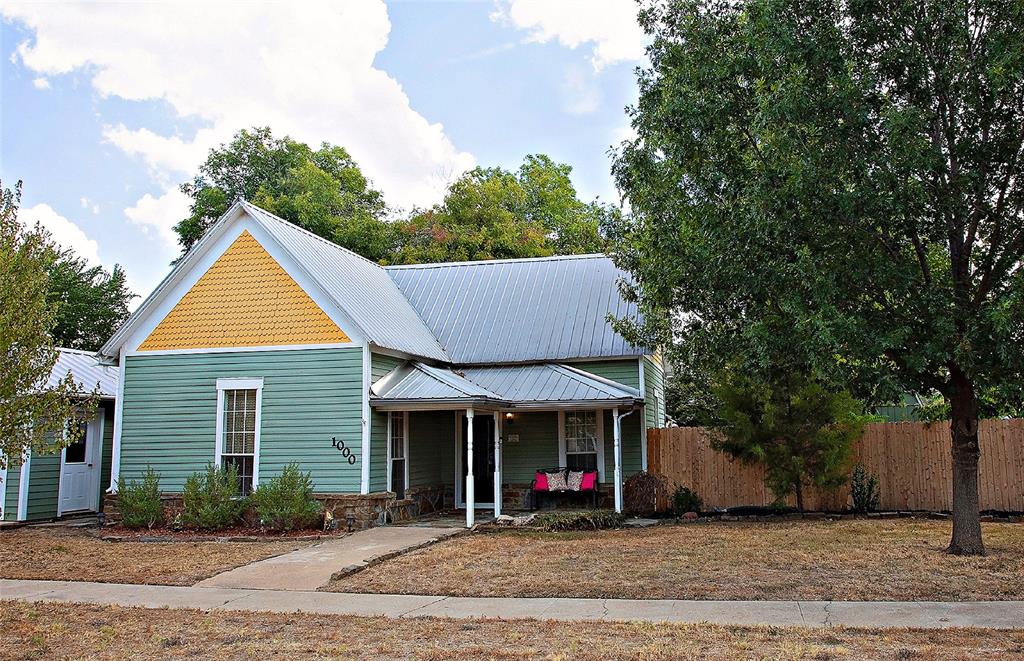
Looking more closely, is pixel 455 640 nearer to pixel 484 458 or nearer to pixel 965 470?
pixel 965 470

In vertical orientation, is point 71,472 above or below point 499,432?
below

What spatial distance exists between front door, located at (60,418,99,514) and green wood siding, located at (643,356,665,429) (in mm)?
12124

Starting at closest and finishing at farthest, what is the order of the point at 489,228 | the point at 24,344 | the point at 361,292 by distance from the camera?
the point at 24,344 < the point at 361,292 < the point at 489,228

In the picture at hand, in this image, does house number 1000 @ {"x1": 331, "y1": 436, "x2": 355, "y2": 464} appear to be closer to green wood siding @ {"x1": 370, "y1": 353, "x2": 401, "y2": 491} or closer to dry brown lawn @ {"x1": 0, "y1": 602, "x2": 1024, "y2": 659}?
green wood siding @ {"x1": 370, "y1": 353, "x2": 401, "y2": 491}

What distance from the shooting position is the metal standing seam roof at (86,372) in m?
18.4

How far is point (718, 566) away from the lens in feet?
33.7

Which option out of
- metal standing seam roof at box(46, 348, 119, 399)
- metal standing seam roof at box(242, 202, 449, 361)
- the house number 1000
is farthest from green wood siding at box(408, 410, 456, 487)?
metal standing seam roof at box(46, 348, 119, 399)

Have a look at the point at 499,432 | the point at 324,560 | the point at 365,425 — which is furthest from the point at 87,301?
the point at 324,560

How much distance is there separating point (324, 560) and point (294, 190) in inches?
1043

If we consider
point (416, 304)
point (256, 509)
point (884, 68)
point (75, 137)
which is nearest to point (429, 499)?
point (256, 509)

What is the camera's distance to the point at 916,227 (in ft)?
34.0

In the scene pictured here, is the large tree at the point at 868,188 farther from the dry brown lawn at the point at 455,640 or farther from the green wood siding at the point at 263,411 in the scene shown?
the green wood siding at the point at 263,411

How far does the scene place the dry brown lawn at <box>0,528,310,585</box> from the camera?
10586 millimetres

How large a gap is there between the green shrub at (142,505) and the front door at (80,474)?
2.84 meters
